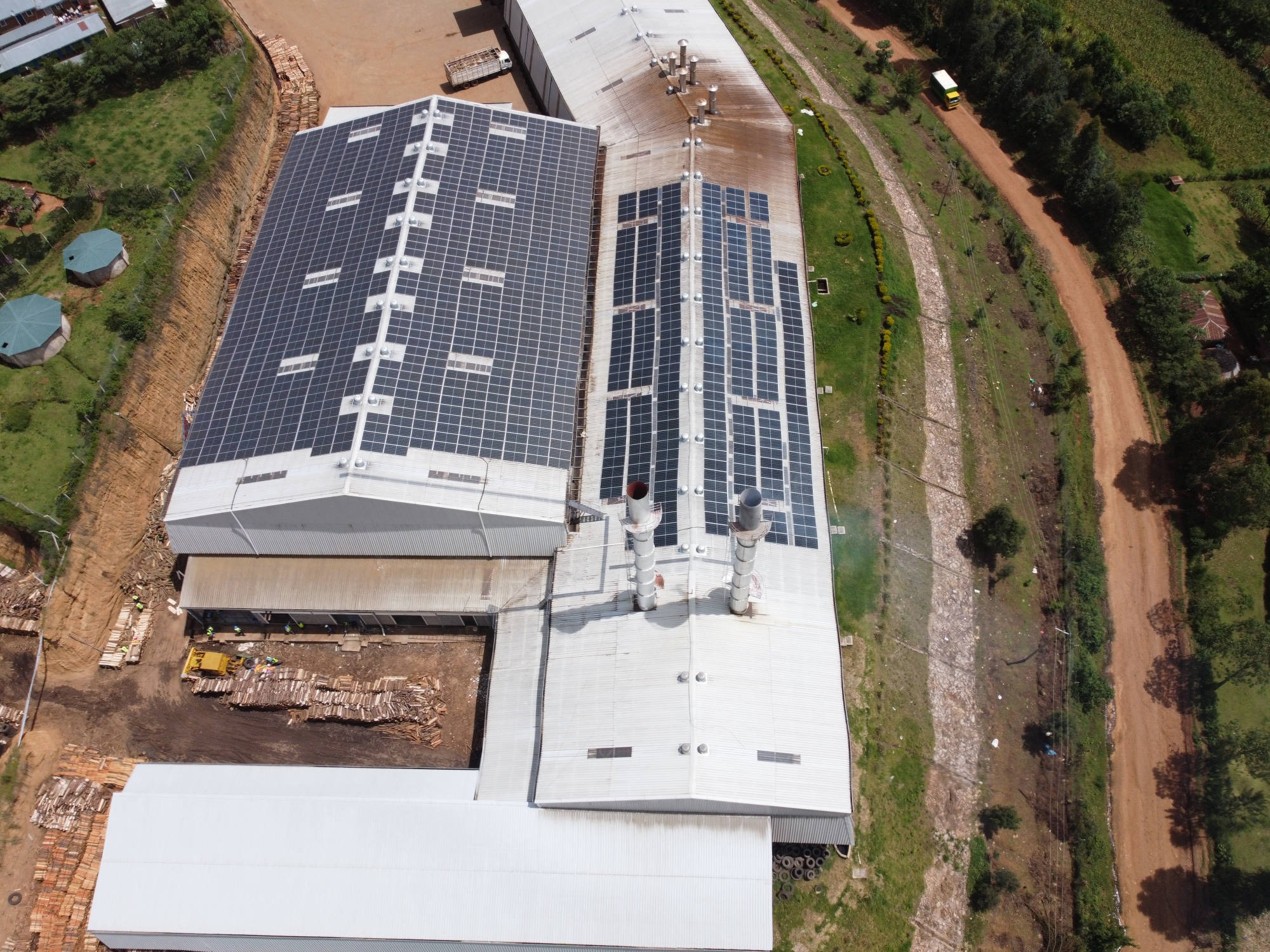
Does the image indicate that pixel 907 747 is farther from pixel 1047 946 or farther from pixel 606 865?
pixel 606 865

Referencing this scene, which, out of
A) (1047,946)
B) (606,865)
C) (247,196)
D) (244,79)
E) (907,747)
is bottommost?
(1047,946)

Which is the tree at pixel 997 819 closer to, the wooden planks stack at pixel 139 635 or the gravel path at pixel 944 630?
the gravel path at pixel 944 630

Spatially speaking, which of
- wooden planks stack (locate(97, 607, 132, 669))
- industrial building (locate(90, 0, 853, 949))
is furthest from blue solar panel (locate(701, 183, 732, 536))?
wooden planks stack (locate(97, 607, 132, 669))

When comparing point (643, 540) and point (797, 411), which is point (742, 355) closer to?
point (797, 411)

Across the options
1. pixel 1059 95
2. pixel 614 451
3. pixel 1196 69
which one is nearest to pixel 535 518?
pixel 614 451

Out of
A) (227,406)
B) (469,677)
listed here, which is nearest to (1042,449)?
(469,677)

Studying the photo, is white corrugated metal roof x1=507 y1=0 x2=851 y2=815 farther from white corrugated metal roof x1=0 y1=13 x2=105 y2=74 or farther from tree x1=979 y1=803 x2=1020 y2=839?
white corrugated metal roof x1=0 y1=13 x2=105 y2=74

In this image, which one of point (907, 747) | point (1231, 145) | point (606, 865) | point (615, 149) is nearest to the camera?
point (606, 865)
